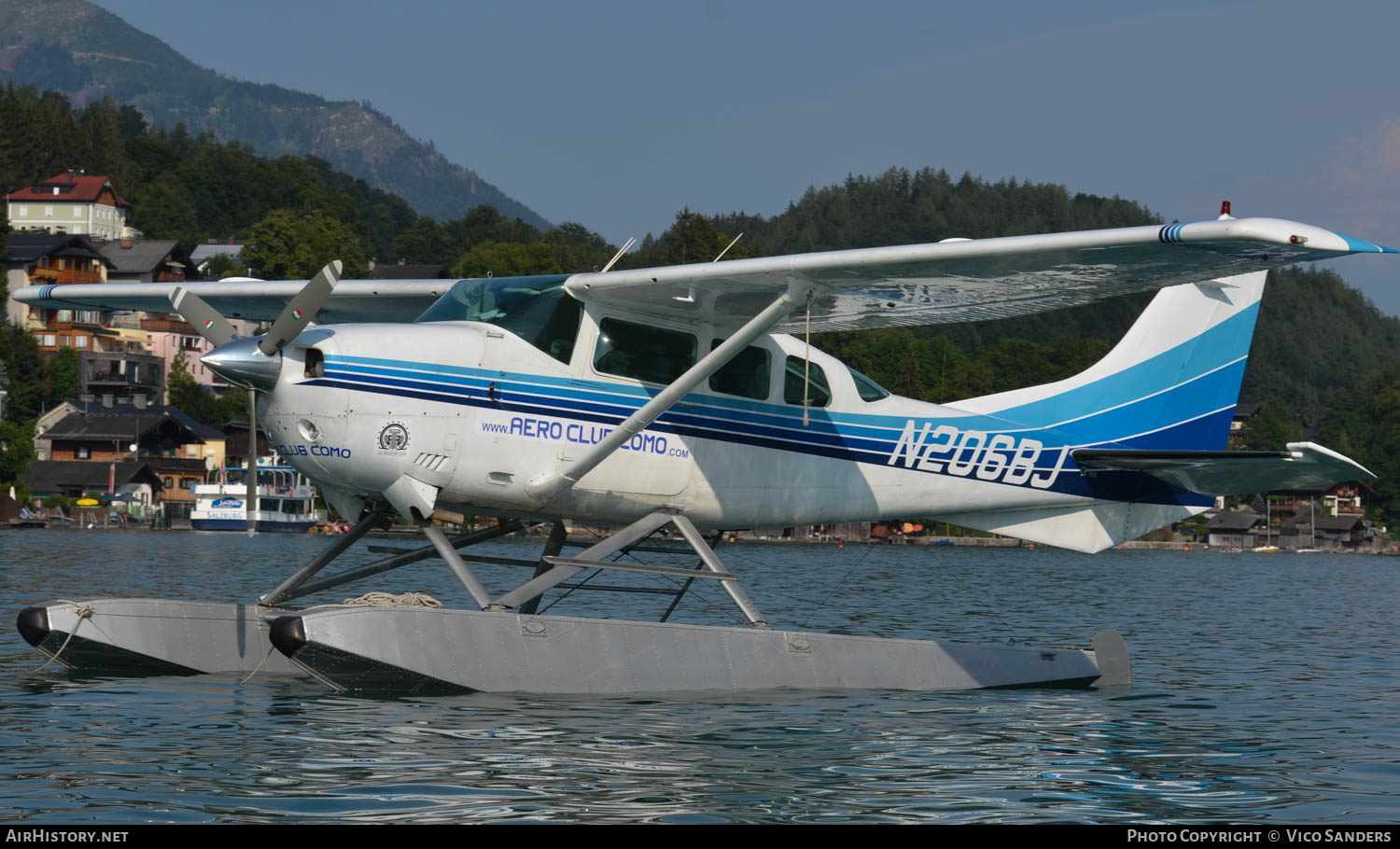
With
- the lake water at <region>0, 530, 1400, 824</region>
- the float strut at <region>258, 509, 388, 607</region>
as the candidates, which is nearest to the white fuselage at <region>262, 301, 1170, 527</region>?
the float strut at <region>258, 509, 388, 607</region>

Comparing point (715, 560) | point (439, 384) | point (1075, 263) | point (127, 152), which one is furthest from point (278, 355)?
point (127, 152)

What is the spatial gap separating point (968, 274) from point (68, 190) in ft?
443

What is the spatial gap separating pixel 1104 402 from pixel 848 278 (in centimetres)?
345

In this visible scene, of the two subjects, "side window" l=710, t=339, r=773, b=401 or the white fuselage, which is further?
"side window" l=710, t=339, r=773, b=401

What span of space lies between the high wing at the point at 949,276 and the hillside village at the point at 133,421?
5245 cm

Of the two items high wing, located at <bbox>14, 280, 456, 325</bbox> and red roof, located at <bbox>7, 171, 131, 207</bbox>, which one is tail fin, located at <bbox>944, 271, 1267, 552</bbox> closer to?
high wing, located at <bbox>14, 280, 456, 325</bbox>

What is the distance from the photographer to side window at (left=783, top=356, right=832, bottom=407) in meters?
10.9

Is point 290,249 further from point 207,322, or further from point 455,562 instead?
point 455,562

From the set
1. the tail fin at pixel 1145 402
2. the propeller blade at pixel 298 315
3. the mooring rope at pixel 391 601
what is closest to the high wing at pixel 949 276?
the tail fin at pixel 1145 402

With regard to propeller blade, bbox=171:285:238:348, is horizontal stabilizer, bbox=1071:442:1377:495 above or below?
below

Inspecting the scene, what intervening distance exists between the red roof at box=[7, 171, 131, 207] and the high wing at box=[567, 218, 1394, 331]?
131169 millimetres

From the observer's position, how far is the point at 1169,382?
12172mm

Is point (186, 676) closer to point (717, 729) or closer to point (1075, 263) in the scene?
point (717, 729)

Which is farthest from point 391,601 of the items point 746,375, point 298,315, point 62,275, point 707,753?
point 62,275
